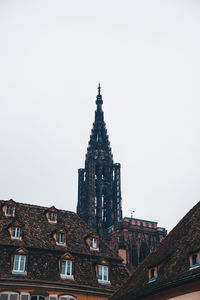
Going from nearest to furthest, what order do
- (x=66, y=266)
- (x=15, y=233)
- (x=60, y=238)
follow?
(x=66, y=266), (x=15, y=233), (x=60, y=238)

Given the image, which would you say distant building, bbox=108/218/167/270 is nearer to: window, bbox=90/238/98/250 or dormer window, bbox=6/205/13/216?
window, bbox=90/238/98/250

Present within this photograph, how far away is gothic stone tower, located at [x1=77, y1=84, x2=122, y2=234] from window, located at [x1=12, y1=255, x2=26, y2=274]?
77547mm

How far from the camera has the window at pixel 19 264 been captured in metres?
37.3

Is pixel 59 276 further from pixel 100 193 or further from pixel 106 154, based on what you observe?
pixel 106 154

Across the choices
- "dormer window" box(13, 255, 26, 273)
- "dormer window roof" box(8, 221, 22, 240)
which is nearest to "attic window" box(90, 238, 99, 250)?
"dormer window roof" box(8, 221, 22, 240)

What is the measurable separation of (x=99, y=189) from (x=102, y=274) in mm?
82346

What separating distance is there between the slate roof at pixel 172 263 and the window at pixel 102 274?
6.70m

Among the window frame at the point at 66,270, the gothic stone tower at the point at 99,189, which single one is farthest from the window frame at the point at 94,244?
the gothic stone tower at the point at 99,189

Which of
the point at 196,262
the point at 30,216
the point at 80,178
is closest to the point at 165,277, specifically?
the point at 196,262

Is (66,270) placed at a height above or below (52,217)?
below

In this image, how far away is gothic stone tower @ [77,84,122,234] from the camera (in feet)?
391

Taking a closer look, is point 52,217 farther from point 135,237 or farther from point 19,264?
point 135,237

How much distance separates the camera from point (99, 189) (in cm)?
12300

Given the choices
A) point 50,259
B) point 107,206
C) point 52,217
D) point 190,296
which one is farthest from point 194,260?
point 107,206
